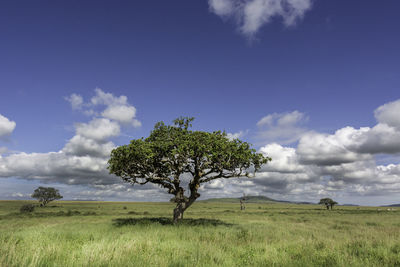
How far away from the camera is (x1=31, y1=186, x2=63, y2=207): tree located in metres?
101

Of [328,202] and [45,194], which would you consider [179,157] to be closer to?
[45,194]

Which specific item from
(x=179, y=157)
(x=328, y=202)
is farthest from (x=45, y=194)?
(x=328, y=202)

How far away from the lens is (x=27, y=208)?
64125mm

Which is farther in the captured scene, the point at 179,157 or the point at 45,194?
the point at 45,194

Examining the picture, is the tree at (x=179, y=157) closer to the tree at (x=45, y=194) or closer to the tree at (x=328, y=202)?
the tree at (x=45, y=194)

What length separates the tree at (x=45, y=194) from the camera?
10144cm

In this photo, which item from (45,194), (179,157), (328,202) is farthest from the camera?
(328,202)

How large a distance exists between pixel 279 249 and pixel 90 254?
8.38m

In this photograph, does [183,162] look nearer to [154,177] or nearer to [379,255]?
[154,177]

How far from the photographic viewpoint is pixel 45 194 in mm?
103125

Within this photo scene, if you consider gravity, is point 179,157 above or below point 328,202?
above

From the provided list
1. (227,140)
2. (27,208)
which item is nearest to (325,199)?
(227,140)

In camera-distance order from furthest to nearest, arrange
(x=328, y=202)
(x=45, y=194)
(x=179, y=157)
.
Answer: (x=328, y=202), (x=45, y=194), (x=179, y=157)

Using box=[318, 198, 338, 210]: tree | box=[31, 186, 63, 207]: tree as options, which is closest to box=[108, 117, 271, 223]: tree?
box=[31, 186, 63, 207]: tree
